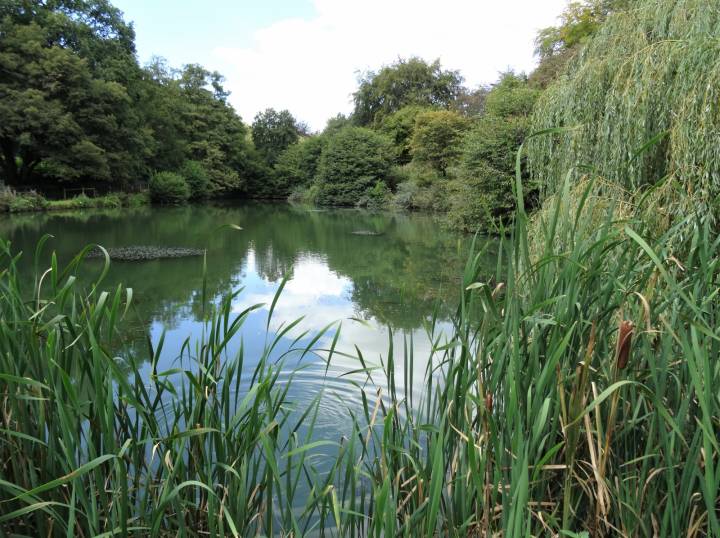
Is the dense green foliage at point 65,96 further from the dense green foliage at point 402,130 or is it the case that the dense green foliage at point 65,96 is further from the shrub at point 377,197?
the dense green foliage at point 402,130

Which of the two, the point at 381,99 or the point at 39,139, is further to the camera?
the point at 381,99

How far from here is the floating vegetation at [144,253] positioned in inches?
426

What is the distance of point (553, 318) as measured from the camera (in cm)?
129

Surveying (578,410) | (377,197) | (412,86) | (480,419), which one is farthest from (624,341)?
(412,86)

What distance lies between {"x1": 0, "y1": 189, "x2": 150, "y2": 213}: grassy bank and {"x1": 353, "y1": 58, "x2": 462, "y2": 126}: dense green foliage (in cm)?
1532

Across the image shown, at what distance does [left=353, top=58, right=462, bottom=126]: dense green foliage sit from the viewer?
33.8 metres

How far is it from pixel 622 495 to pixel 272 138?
130 feet

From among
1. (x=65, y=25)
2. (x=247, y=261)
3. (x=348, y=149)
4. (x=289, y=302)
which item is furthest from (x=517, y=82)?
(x=65, y=25)

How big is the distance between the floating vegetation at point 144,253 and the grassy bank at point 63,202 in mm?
9038

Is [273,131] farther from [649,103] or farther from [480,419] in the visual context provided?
[480,419]

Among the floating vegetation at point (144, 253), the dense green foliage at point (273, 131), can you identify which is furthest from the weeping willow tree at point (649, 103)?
the dense green foliage at point (273, 131)

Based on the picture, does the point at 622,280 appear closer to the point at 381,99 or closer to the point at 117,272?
the point at 117,272

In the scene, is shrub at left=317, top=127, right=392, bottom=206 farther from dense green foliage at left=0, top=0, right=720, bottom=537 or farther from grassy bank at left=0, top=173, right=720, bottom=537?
grassy bank at left=0, top=173, right=720, bottom=537

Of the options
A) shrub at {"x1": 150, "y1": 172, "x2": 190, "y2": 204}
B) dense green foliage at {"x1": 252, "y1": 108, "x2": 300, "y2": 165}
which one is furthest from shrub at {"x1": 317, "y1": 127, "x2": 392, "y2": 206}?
dense green foliage at {"x1": 252, "y1": 108, "x2": 300, "y2": 165}
